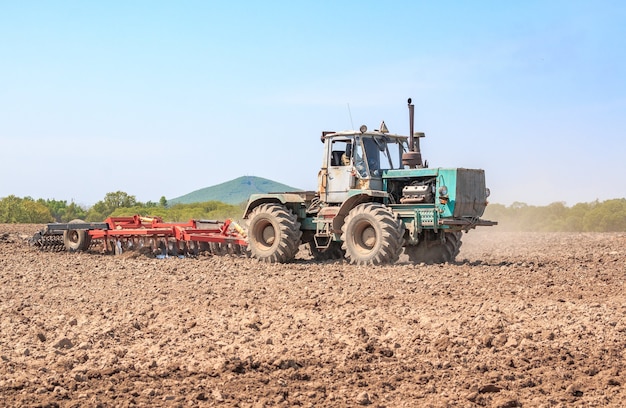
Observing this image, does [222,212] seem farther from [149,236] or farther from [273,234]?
[273,234]

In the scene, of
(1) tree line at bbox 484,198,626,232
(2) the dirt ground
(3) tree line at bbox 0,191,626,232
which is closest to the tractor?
(2) the dirt ground

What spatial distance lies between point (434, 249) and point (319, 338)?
790 centimetres

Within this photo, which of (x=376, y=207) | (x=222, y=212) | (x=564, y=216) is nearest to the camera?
(x=376, y=207)

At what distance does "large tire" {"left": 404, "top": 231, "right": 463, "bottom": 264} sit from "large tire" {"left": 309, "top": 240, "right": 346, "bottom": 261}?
1753 millimetres

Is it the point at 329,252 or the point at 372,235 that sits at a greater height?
the point at 372,235

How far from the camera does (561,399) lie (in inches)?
262

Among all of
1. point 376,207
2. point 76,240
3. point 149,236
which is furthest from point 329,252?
point 76,240

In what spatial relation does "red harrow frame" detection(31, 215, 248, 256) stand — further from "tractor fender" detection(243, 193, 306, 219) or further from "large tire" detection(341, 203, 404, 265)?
"large tire" detection(341, 203, 404, 265)

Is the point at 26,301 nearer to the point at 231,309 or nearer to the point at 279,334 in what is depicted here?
the point at 231,309

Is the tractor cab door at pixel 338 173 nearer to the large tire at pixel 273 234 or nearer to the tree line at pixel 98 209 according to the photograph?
the large tire at pixel 273 234

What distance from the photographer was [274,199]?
17.3 meters

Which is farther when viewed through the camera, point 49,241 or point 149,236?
point 49,241

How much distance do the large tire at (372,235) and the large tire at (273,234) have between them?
1428 mm

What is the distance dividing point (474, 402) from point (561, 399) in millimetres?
706
